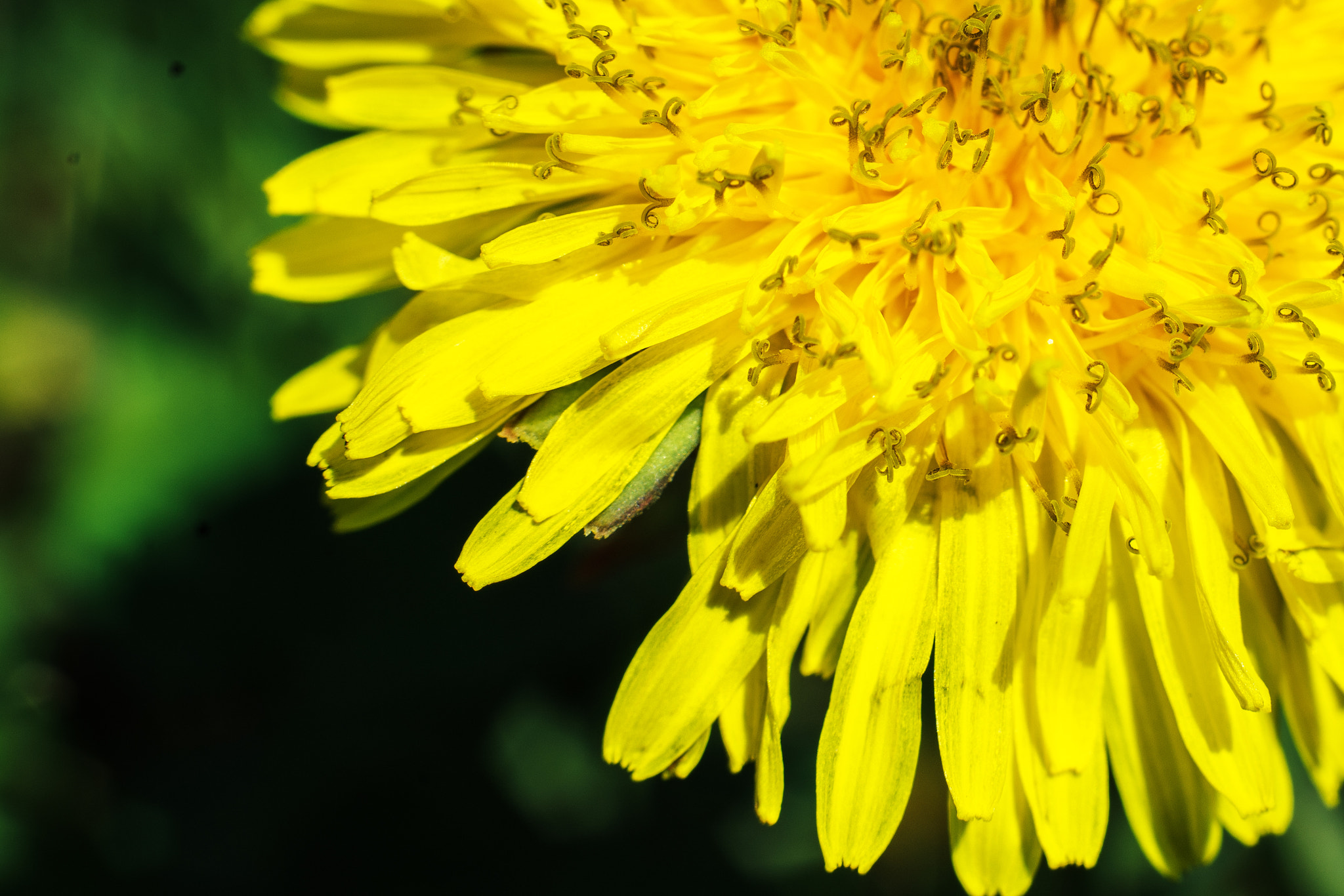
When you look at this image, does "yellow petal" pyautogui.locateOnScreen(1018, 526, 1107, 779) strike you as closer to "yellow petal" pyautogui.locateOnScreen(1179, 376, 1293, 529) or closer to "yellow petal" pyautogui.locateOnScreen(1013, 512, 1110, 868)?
"yellow petal" pyautogui.locateOnScreen(1013, 512, 1110, 868)

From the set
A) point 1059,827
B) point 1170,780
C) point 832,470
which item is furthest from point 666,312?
point 1170,780

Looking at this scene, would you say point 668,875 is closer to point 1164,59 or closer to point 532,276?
point 532,276

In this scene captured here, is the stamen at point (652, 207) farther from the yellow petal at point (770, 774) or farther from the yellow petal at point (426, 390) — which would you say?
the yellow petal at point (770, 774)

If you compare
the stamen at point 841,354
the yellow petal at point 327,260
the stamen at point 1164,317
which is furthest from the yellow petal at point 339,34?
the stamen at point 1164,317

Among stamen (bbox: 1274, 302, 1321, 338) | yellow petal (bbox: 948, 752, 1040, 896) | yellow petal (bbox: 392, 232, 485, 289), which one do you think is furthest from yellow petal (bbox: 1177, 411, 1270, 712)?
yellow petal (bbox: 392, 232, 485, 289)

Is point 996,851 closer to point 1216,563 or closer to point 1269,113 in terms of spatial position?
point 1216,563

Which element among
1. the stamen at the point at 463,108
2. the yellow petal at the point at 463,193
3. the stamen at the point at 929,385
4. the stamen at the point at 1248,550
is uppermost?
the stamen at the point at 463,108
